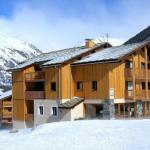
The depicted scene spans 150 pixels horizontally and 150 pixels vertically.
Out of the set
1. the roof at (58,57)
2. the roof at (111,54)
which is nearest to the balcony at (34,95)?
the roof at (58,57)

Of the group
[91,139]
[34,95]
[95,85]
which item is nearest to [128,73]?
[95,85]

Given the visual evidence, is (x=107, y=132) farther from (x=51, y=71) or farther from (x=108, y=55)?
(x=51, y=71)

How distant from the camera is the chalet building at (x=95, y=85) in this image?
146 ft

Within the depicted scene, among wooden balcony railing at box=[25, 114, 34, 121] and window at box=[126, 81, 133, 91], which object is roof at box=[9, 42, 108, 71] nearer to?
wooden balcony railing at box=[25, 114, 34, 121]

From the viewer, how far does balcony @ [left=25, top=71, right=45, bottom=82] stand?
5071cm

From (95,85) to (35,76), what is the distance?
958 cm

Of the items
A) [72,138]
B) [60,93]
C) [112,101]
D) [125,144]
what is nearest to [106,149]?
[125,144]

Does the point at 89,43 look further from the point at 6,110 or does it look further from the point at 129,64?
the point at 6,110

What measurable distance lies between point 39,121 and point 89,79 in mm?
8682

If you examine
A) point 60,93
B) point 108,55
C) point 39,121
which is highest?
point 108,55

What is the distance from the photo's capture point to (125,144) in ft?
79.9

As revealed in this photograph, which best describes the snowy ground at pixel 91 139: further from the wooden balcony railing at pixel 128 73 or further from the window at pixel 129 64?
the window at pixel 129 64

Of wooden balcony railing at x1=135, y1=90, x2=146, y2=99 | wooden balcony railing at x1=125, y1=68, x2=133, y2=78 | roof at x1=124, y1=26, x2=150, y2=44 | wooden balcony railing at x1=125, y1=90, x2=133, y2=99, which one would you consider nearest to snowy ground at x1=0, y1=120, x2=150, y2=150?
wooden balcony railing at x1=125, y1=90, x2=133, y2=99

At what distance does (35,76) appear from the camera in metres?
51.9
